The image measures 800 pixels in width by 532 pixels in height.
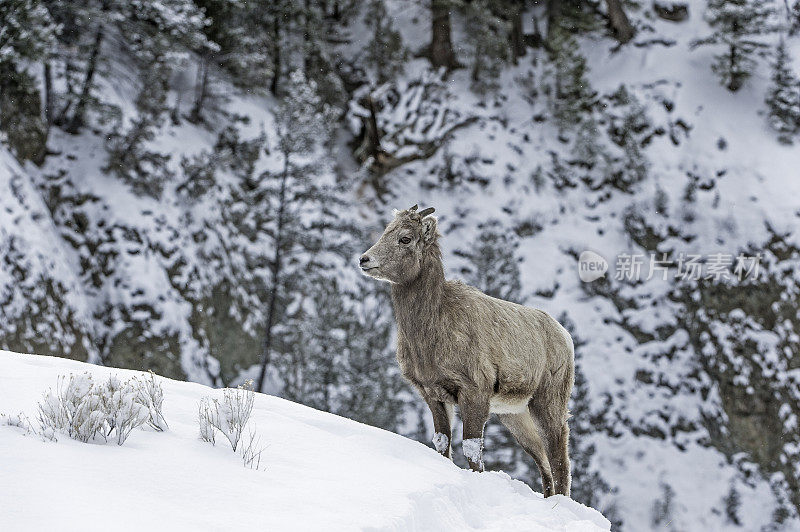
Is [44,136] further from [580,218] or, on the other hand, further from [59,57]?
[580,218]

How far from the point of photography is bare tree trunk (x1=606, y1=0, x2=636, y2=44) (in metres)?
33.8

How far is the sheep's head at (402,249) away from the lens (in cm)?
596

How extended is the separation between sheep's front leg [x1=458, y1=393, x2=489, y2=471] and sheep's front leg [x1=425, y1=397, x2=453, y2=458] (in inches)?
10.9

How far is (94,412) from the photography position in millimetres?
3609

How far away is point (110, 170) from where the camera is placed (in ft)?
64.7

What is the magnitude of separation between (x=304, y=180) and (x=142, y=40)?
792 centimetres

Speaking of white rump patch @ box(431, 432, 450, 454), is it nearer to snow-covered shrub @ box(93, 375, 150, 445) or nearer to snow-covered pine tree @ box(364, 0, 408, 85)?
snow-covered shrub @ box(93, 375, 150, 445)

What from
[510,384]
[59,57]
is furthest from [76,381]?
[59,57]

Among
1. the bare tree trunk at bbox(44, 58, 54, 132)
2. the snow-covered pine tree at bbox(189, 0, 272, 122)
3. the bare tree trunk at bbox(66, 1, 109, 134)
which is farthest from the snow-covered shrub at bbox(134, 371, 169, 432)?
the snow-covered pine tree at bbox(189, 0, 272, 122)

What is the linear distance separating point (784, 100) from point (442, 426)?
28465mm

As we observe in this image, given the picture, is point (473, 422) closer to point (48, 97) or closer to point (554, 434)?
point (554, 434)

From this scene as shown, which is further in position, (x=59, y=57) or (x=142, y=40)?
(x=142, y=40)

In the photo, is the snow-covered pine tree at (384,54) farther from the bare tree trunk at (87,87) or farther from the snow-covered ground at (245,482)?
the snow-covered ground at (245,482)

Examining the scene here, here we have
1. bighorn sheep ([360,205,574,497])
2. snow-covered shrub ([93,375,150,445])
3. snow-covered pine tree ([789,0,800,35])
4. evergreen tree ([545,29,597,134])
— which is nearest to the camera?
snow-covered shrub ([93,375,150,445])
